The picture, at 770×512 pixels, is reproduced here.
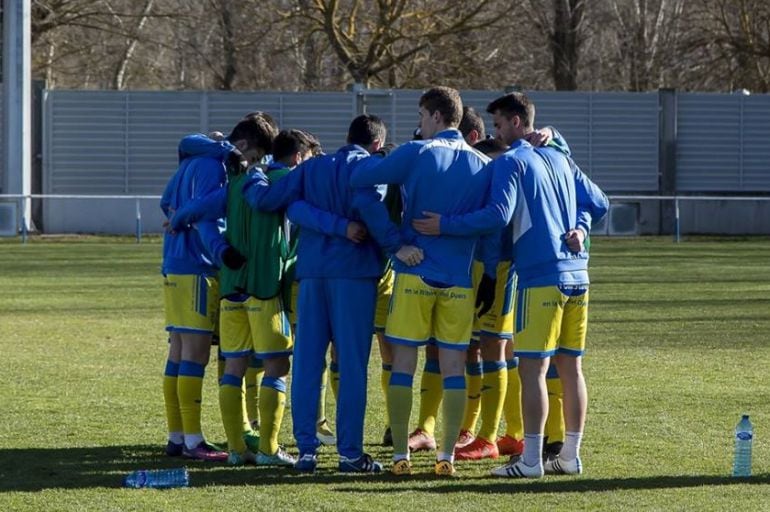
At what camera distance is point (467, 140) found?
9445 millimetres

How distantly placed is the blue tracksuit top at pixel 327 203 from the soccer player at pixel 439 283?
209mm

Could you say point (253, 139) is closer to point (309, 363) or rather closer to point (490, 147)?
point (309, 363)

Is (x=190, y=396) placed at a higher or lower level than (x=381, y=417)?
higher

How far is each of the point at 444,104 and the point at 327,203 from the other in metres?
0.87

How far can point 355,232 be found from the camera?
8289 millimetres

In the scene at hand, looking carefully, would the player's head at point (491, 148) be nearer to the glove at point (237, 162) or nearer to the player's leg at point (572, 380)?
the player's leg at point (572, 380)

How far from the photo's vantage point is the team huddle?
8.29m

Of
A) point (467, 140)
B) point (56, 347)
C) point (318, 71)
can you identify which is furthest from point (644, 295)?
point (318, 71)

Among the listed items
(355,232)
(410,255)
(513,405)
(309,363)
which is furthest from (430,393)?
(355,232)

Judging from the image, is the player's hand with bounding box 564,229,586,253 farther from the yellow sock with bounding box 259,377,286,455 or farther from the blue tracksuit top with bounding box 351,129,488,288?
the yellow sock with bounding box 259,377,286,455

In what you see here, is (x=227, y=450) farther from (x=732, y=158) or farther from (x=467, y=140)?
(x=732, y=158)

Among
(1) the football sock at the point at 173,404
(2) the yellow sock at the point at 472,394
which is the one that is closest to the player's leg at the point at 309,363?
(1) the football sock at the point at 173,404

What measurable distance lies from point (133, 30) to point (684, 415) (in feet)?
122

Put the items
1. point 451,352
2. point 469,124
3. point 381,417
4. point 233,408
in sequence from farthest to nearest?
point 381,417, point 469,124, point 233,408, point 451,352
